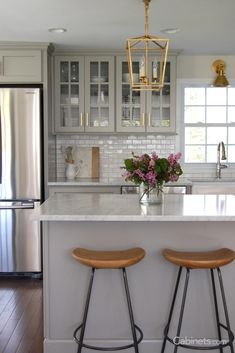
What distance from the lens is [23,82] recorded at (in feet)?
15.5

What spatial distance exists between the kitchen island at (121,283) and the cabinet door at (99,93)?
2345 mm

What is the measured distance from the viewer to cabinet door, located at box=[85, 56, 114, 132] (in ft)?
16.7

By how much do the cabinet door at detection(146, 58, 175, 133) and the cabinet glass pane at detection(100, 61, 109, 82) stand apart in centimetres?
52

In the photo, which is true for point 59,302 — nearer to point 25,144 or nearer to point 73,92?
point 25,144

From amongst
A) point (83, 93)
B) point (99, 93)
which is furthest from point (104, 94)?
point (83, 93)

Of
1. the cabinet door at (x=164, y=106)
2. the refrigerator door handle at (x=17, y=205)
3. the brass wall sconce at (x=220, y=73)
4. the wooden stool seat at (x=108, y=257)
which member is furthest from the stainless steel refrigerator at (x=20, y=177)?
the brass wall sconce at (x=220, y=73)

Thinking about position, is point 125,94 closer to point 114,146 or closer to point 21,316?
point 114,146

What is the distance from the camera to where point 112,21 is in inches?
156

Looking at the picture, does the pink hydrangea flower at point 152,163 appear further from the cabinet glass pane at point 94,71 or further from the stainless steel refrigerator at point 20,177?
the cabinet glass pane at point 94,71

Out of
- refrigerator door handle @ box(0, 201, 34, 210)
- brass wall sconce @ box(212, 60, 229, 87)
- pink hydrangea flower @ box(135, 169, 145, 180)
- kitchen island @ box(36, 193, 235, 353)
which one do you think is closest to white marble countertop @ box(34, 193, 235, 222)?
kitchen island @ box(36, 193, 235, 353)

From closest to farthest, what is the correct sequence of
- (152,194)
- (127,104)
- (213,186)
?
(152,194)
(213,186)
(127,104)

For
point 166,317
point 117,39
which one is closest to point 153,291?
point 166,317

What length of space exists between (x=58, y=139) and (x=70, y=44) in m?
1.16

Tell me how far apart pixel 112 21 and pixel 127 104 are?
1.31 m
